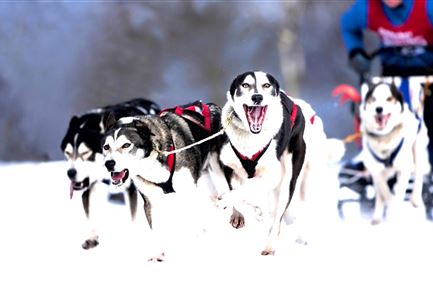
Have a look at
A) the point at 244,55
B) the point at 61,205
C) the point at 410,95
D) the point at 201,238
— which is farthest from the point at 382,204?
the point at 244,55

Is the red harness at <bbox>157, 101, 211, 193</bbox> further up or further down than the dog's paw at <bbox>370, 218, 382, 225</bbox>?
further up

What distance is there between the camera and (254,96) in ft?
10.7

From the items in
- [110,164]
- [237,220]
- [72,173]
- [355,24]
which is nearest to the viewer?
[110,164]

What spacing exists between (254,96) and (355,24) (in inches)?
85.3

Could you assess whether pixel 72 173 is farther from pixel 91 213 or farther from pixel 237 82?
pixel 237 82

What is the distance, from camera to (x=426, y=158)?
192 inches

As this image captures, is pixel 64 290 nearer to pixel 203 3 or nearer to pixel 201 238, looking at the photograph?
pixel 201 238

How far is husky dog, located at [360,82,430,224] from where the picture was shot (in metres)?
4.68

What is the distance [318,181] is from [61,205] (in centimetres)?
220

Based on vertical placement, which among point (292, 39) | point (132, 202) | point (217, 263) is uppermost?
point (292, 39)

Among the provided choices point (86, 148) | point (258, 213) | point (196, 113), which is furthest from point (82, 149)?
point (258, 213)

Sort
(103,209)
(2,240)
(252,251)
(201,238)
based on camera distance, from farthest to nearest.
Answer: (103,209) < (2,240) < (201,238) < (252,251)

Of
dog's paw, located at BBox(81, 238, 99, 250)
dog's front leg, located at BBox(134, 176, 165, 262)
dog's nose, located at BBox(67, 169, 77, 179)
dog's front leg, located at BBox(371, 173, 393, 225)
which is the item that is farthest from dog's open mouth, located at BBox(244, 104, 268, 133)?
dog's front leg, located at BBox(371, 173, 393, 225)

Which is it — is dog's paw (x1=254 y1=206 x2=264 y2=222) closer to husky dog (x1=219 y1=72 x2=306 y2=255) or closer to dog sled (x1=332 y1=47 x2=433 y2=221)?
husky dog (x1=219 y1=72 x2=306 y2=255)
